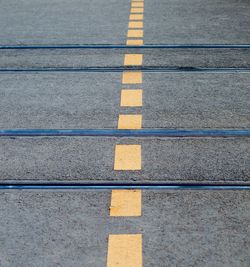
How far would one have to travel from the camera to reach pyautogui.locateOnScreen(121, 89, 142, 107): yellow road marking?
19.7 feet

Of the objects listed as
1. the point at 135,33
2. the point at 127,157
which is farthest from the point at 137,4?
the point at 127,157

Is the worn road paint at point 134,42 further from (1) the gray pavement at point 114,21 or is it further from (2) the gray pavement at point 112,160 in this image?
(2) the gray pavement at point 112,160

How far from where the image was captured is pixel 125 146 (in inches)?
202

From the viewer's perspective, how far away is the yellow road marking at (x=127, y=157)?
4.79 meters

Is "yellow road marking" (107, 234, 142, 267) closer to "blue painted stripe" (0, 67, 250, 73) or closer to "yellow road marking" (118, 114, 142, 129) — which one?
"yellow road marking" (118, 114, 142, 129)

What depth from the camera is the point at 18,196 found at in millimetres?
4453

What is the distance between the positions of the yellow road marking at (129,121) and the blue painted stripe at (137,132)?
99mm

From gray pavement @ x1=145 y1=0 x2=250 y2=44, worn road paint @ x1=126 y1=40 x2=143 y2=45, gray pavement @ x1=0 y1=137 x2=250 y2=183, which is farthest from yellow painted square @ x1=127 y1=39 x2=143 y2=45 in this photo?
gray pavement @ x1=0 y1=137 x2=250 y2=183

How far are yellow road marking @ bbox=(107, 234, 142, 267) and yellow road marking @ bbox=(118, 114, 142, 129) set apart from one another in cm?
169

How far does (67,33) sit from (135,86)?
2386mm

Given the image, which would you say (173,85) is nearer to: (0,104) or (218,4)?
(0,104)

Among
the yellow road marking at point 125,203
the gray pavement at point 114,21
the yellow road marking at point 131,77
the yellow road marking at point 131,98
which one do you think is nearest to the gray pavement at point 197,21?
the gray pavement at point 114,21

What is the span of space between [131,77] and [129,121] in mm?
1245

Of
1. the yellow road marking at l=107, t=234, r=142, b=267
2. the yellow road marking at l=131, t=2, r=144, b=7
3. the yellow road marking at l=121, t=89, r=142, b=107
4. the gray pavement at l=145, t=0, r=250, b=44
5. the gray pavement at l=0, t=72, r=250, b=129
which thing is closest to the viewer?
the yellow road marking at l=107, t=234, r=142, b=267
